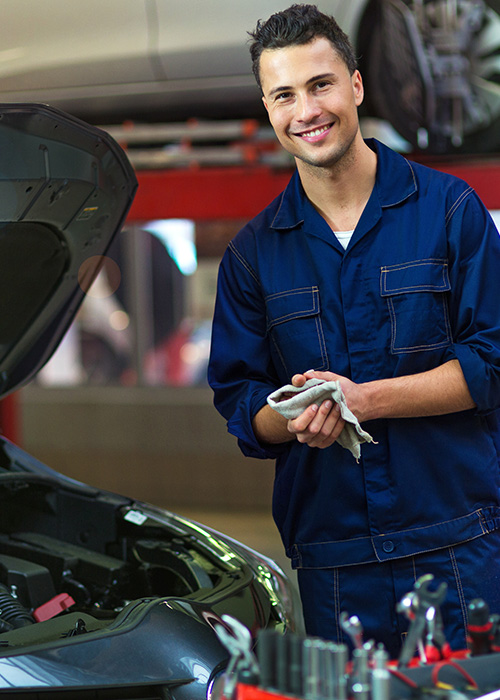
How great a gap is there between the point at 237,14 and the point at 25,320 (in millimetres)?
1943

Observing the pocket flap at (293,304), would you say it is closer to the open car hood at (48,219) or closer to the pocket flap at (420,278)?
the pocket flap at (420,278)

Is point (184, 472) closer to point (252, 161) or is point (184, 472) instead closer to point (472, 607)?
point (252, 161)

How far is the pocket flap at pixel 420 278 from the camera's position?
150 cm

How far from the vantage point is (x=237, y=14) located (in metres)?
3.36

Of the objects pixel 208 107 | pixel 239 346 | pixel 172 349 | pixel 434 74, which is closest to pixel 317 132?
pixel 239 346

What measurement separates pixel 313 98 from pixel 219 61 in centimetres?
214

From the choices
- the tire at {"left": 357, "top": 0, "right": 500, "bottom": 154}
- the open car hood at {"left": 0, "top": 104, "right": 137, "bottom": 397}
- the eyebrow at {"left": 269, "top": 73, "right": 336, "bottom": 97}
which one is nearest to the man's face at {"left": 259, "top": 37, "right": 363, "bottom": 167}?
the eyebrow at {"left": 269, "top": 73, "right": 336, "bottom": 97}

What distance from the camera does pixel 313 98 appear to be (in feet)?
4.87

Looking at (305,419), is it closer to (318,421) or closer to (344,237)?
(318,421)

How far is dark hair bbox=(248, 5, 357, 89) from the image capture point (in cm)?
147

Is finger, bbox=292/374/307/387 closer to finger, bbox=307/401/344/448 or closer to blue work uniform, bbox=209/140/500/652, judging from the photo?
finger, bbox=307/401/344/448

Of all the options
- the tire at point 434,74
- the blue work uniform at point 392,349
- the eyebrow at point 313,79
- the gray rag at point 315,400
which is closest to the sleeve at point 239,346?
the blue work uniform at point 392,349

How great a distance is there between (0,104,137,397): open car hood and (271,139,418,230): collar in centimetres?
41

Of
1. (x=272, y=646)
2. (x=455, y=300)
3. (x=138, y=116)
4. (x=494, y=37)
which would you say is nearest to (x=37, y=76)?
(x=138, y=116)
